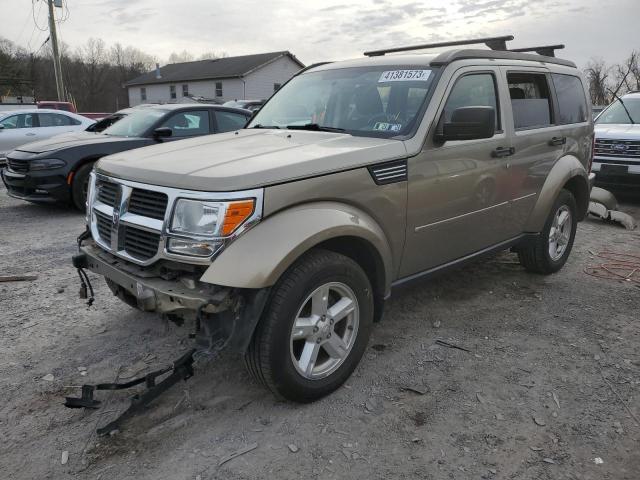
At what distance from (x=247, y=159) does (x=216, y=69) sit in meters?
46.2

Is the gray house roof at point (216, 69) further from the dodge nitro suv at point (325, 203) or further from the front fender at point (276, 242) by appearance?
the front fender at point (276, 242)

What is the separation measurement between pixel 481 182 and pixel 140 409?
9.06 feet

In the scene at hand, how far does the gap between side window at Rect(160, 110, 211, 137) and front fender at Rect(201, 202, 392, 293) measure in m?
5.72

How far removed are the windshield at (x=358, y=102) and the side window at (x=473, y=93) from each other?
0.22m

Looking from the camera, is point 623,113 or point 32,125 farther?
point 32,125

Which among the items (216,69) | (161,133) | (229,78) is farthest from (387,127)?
(216,69)

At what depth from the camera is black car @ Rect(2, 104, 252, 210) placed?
300 inches

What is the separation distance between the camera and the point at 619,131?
902 cm

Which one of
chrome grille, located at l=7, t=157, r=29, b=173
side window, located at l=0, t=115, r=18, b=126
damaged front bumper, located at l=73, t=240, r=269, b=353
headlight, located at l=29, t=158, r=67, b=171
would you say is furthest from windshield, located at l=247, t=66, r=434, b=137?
side window, located at l=0, t=115, r=18, b=126

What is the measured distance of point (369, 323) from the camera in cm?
326

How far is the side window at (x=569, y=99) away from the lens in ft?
16.1

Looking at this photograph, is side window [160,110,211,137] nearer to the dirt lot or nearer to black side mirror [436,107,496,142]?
the dirt lot

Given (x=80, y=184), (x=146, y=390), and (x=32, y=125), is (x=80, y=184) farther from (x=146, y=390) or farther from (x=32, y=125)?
(x=146, y=390)

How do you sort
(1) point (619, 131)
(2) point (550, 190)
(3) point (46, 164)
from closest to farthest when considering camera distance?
(2) point (550, 190), (3) point (46, 164), (1) point (619, 131)
